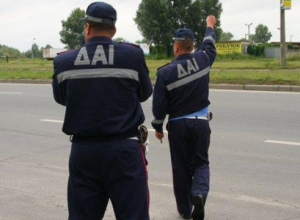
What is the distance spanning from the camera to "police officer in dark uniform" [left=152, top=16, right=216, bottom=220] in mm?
4375

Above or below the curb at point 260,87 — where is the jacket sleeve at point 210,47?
above

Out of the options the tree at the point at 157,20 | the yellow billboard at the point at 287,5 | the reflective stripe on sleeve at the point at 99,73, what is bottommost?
the reflective stripe on sleeve at the point at 99,73

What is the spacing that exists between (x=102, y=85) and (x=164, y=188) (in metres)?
2.93

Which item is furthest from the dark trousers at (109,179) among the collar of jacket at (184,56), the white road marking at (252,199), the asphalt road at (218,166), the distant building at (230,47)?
the distant building at (230,47)

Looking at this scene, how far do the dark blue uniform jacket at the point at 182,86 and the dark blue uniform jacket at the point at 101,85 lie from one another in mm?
1398

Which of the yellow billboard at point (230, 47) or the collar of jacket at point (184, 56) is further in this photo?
the yellow billboard at point (230, 47)

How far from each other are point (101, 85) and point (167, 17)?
5014 centimetres

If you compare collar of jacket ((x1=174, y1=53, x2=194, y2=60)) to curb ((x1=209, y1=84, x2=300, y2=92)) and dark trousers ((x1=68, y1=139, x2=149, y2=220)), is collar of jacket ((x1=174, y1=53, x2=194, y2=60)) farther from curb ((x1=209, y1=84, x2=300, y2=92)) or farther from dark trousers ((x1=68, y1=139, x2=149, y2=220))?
curb ((x1=209, y1=84, x2=300, y2=92))

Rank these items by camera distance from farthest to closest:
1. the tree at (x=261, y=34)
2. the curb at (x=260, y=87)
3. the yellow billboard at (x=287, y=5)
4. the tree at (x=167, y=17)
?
the tree at (x=261, y=34), the tree at (x=167, y=17), the yellow billboard at (x=287, y=5), the curb at (x=260, y=87)

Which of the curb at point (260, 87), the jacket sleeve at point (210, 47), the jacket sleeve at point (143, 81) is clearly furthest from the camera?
the curb at point (260, 87)

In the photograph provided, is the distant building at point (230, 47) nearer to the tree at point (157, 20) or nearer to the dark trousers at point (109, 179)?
the tree at point (157, 20)

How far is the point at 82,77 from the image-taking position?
9.51 feet

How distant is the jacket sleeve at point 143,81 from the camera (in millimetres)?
2988

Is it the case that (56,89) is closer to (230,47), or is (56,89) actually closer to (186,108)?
(186,108)
